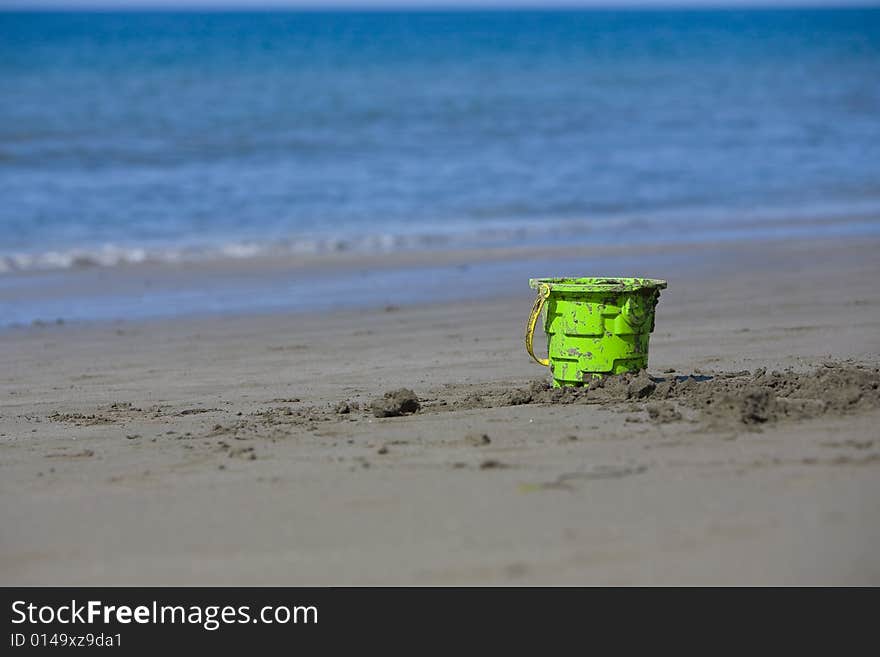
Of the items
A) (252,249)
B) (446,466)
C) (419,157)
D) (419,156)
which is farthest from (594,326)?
(419,156)

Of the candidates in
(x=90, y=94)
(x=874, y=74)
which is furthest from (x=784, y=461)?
(x=874, y=74)

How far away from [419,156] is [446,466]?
54.1 feet

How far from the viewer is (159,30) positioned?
83750mm

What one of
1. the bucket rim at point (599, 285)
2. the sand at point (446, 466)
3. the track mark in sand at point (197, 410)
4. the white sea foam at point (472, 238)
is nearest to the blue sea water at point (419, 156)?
the white sea foam at point (472, 238)

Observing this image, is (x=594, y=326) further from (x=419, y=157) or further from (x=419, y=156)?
(x=419, y=156)

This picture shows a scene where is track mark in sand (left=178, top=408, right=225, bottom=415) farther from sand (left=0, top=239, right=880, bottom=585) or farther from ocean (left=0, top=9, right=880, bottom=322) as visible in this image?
ocean (left=0, top=9, right=880, bottom=322)

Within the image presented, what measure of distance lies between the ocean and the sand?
5.44m

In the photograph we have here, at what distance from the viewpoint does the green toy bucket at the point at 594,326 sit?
16.8ft

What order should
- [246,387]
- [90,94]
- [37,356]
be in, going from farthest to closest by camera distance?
[90,94] → [37,356] → [246,387]

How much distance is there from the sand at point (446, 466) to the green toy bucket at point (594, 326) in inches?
4.5

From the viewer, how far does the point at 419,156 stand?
20.3 meters

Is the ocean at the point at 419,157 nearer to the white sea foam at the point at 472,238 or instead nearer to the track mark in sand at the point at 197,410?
the white sea foam at the point at 472,238
